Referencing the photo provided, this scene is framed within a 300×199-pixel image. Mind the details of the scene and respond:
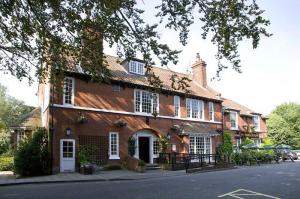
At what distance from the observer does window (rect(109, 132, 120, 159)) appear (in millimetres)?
27016

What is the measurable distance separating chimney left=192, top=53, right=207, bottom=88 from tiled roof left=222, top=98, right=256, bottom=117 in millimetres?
5632

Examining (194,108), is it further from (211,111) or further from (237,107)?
(237,107)

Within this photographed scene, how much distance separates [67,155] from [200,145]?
14625mm

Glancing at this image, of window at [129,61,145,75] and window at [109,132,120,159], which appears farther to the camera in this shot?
window at [129,61,145,75]

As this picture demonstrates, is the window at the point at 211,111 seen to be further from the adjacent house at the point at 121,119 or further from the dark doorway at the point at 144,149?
the dark doorway at the point at 144,149

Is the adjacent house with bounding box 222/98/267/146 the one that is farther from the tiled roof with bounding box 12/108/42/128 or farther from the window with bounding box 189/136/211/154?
the tiled roof with bounding box 12/108/42/128

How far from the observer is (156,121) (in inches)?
1213

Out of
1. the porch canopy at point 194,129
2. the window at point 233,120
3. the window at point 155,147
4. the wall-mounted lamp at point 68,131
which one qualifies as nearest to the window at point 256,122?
the window at point 233,120

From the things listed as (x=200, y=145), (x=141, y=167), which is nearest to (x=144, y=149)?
(x=141, y=167)

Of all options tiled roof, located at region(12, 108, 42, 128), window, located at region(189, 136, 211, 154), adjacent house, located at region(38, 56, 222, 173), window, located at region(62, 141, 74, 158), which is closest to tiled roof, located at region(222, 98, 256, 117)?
adjacent house, located at region(38, 56, 222, 173)

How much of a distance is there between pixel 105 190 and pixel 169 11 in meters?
8.15

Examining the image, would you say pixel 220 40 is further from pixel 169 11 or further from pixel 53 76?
pixel 53 76

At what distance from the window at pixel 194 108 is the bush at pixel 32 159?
1513 cm

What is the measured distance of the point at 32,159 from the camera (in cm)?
2253
